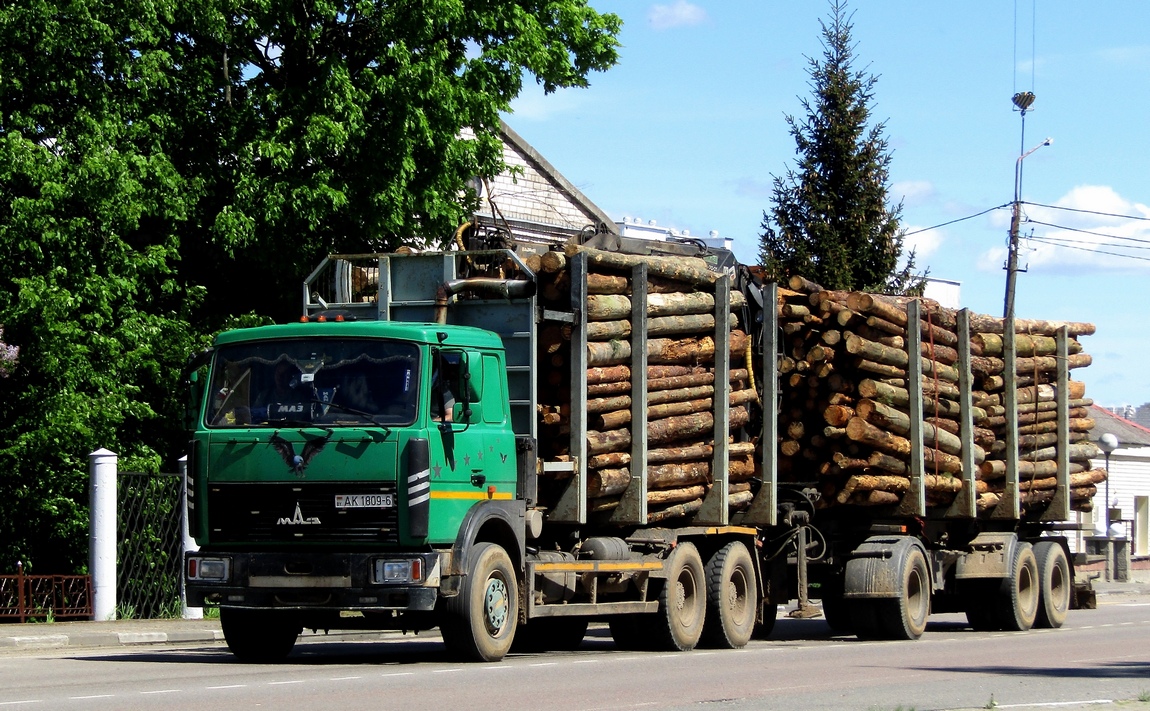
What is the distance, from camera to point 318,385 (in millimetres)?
13555

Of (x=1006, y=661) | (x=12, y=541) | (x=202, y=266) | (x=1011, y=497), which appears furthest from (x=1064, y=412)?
(x=12, y=541)

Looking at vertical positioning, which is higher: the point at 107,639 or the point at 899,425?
the point at 899,425

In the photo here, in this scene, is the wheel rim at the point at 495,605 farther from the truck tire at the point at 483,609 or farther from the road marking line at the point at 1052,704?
the road marking line at the point at 1052,704

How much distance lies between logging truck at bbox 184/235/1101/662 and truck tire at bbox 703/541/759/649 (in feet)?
0.10

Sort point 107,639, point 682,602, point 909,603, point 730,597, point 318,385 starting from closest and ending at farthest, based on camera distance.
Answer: point 318,385 → point 682,602 → point 730,597 → point 107,639 → point 909,603

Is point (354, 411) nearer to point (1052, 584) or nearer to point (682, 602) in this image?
point (682, 602)

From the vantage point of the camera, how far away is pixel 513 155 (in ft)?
123

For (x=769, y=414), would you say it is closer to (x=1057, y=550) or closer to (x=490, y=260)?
(x=490, y=260)

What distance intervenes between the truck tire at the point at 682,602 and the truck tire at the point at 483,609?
98.7 inches

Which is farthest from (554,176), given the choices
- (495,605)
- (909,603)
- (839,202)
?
(495,605)

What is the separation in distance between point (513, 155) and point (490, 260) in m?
22.3

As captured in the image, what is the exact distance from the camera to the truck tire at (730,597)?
17.2 metres

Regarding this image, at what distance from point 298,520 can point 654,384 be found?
4.50 meters

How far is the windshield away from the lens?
44.0ft
